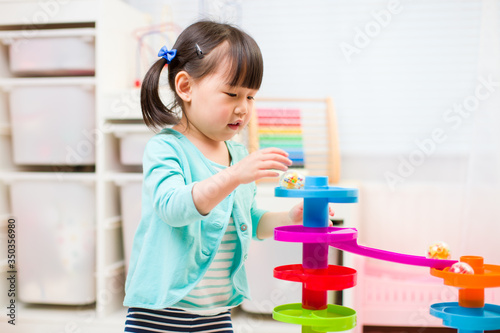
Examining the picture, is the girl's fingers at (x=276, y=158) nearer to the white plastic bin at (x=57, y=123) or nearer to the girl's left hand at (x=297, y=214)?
the girl's left hand at (x=297, y=214)

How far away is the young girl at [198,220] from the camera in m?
0.83

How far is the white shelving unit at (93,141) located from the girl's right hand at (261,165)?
1031mm

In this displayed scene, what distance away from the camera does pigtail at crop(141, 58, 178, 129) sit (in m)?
0.95

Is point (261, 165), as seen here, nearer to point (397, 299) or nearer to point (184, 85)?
point (184, 85)

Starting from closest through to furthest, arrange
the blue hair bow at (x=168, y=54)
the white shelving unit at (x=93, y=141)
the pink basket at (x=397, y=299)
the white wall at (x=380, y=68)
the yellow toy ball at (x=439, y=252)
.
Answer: the yellow toy ball at (x=439, y=252) → the blue hair bow at (x=168, y=54) → the pink basket at (x=397, y=299) → the white shelving unit at (x=93, y=141) → the white wall at (x=380, y=68)

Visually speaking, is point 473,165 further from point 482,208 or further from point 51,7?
point 51,7

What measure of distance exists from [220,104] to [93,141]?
980 mm

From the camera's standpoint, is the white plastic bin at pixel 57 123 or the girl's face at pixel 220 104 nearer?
the girl's face at pixel 220 104

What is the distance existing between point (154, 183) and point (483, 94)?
46.8 inches

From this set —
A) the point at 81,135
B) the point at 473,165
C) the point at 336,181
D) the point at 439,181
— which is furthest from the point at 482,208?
the point at 81,135

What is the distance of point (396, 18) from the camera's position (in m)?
1.91

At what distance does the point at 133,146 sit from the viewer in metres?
1.70

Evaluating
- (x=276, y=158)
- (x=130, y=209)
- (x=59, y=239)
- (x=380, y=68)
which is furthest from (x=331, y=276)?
(x=380, y=68)

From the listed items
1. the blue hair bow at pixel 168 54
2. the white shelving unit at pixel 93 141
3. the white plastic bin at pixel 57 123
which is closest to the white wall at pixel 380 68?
the white shelving unit at pixel 93 141
